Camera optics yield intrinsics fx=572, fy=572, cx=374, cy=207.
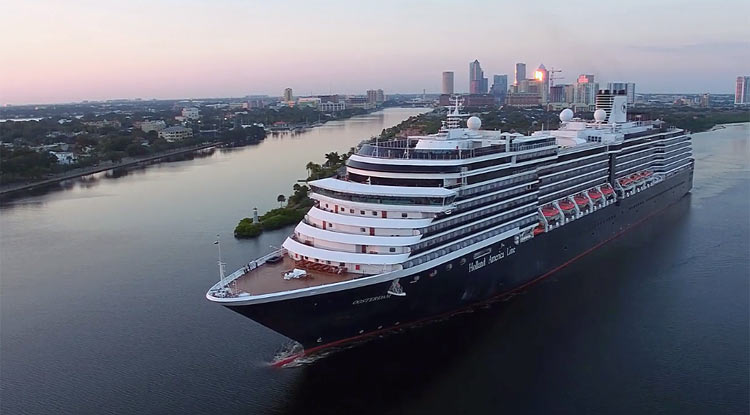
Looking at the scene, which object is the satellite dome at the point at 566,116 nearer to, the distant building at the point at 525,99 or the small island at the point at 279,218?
the small island at the point at 279,218

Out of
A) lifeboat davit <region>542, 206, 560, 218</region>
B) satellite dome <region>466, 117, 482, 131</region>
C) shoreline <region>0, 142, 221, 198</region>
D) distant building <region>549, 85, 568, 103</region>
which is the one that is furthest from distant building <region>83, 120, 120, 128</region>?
distant building <region>549, 85, 568, 103</region>

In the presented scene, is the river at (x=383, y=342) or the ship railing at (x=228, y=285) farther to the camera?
the ship railing at (x=228, y=285)

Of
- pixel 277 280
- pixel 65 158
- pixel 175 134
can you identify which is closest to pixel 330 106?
pixel 175 134

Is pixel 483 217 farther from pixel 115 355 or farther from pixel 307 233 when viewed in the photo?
pixel 115 355

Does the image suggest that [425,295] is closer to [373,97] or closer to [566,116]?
[566,116]

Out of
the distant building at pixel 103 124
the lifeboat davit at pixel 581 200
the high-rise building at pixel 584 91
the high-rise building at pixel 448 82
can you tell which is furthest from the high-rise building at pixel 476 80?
the lifeboat davit at pixel 581 200

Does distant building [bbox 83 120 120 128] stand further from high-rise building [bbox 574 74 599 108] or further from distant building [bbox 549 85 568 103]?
distant building [bbox 549 85 568 103]

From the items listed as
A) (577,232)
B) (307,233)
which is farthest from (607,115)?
(307,233)
